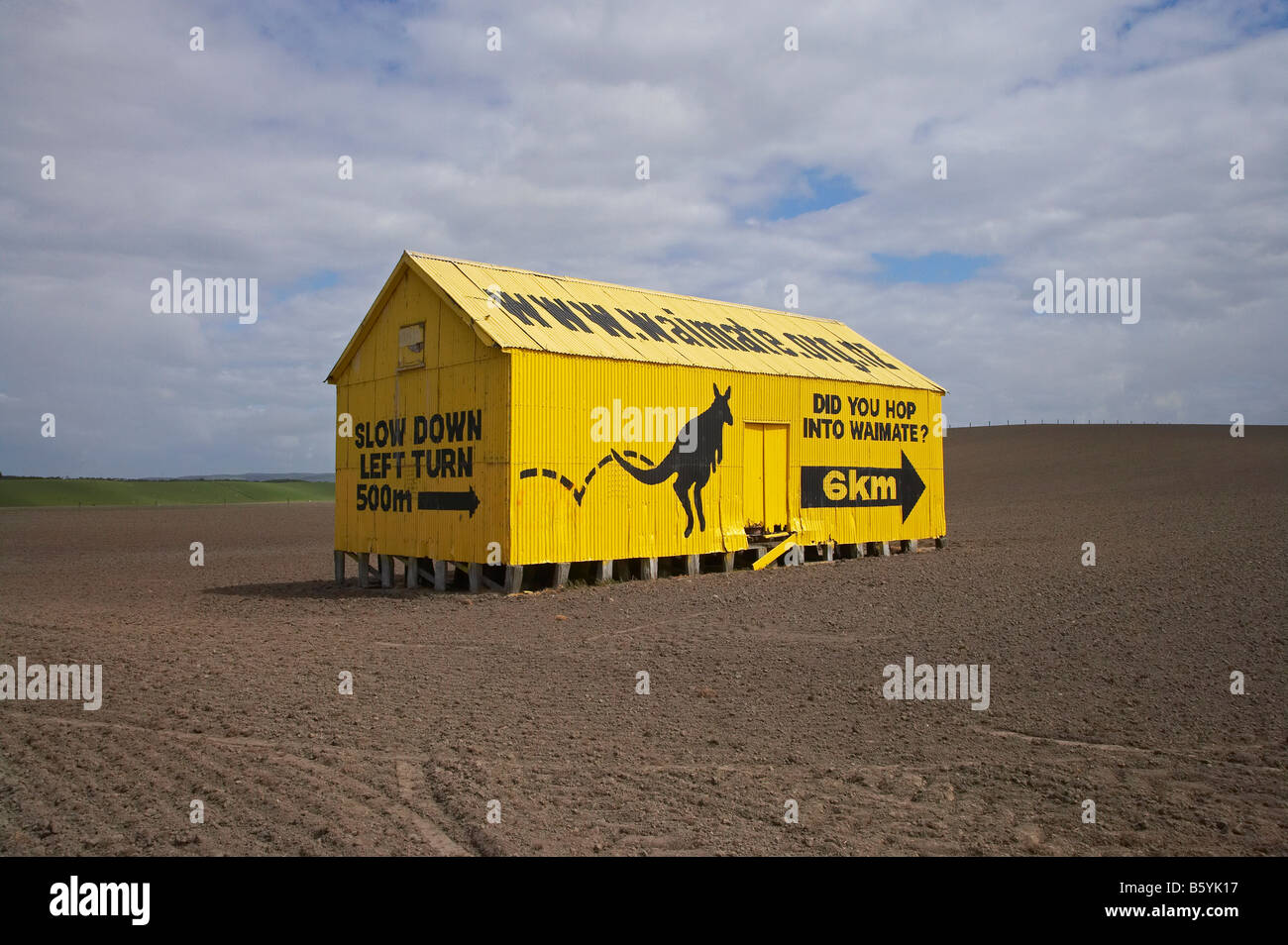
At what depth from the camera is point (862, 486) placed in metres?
23.2

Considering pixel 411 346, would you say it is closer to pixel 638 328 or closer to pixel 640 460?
pixel 638 328

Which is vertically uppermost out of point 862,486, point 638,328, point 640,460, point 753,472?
point 638,328

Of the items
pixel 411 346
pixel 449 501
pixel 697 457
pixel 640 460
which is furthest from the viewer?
pixel 697 457

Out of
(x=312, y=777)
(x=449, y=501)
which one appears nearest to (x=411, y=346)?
(x=449, y=501)

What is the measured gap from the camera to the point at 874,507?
2359cm

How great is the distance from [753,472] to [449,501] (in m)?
6.65

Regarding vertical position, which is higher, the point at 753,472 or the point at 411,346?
the point at 411,346

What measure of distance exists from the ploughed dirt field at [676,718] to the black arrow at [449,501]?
1740mm

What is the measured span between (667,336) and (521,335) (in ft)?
14.7

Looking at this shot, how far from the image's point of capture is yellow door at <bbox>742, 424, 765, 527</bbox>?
Answer: 20.6 metres

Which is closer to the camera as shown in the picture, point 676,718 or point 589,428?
point 676,718

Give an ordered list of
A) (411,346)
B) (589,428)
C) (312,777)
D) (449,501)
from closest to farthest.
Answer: (312,777), (589,428), (449,501), (411,346)

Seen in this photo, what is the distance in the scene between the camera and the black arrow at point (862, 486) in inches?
867
